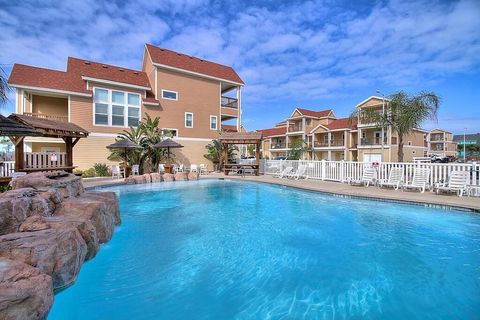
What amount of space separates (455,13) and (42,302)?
1565 cm

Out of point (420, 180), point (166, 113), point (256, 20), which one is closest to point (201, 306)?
point (420, 180)

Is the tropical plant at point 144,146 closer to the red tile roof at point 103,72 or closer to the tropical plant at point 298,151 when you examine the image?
the red tile roof at point 103,72

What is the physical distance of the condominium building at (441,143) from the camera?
59.6 meters

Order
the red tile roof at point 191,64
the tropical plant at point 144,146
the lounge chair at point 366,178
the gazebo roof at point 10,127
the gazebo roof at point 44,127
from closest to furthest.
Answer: the gazebo roof at point 10,127 → the gazebo roof at point 44,127 → the lounge chair at point 366,178 → the tropical plant at point 144,146 → the red tile roof at point 191,64

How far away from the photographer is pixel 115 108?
A: 2136 cm

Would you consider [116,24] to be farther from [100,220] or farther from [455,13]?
[455,13]

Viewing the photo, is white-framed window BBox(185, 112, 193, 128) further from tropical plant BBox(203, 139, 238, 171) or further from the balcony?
the balcony

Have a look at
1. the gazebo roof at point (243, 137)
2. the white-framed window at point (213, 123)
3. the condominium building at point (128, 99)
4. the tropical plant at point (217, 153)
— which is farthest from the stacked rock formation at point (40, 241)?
the white-framed window at point (213, 123)

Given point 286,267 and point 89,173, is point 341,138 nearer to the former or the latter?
point 89,173

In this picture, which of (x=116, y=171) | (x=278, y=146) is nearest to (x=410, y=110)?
(x=116, y=171)

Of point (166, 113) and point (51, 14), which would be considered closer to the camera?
point (51, 14)

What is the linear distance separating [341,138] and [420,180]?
3173 cm

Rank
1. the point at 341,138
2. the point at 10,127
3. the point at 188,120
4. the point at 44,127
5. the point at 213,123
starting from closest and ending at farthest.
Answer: the point at 10,127, the point at 44,127, the point at 188,120, the point at 213,123, the point at 341,138

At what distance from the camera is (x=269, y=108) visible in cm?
4456
